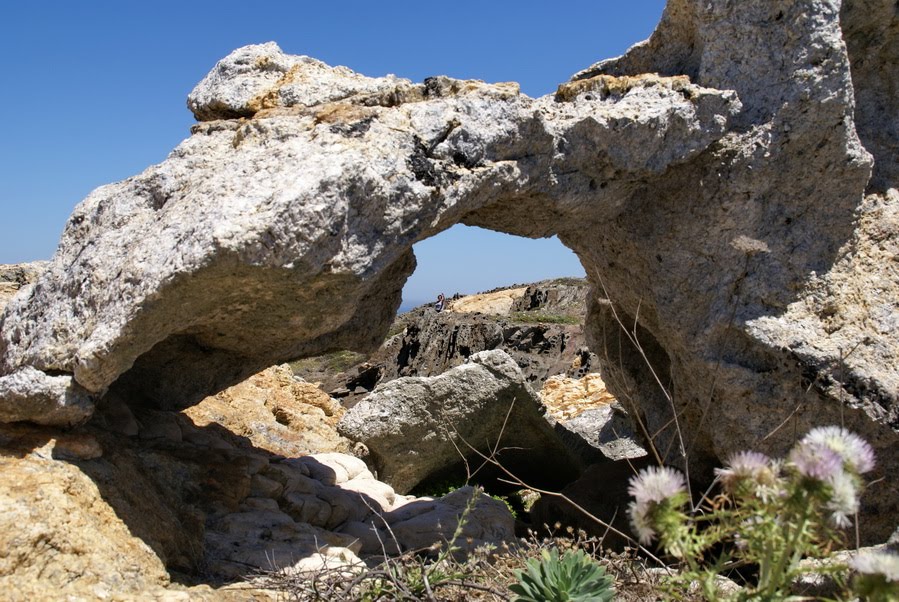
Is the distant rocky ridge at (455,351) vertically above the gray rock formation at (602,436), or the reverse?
the distant rocky ridge at (455,351)

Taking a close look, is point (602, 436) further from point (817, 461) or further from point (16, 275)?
point (817, 461)

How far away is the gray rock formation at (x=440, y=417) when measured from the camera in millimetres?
9492

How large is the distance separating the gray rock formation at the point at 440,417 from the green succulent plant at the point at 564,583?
508 centimetres

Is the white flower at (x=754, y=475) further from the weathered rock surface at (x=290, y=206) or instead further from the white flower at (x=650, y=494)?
the weathered rock surface at (x=290, y=206)

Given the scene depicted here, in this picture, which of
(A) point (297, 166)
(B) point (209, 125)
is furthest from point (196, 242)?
(B) point (209, 125)

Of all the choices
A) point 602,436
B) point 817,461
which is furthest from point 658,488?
point 602,436

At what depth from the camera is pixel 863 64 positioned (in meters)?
7.20

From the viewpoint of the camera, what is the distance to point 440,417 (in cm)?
957

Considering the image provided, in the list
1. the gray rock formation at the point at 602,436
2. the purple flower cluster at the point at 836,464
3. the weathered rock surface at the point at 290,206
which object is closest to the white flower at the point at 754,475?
the purple flower cluster at the point at 836,464

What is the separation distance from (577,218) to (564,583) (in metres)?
3.26

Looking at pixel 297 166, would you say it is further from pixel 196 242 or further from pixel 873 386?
pixel 873 386

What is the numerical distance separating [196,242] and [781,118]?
4.58 metres

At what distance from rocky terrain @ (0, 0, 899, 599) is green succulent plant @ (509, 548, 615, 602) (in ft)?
3.02

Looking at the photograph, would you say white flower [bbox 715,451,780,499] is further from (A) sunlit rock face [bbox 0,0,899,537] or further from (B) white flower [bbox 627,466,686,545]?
(A) sunlit rock face [bbox 0,0,899,537]
